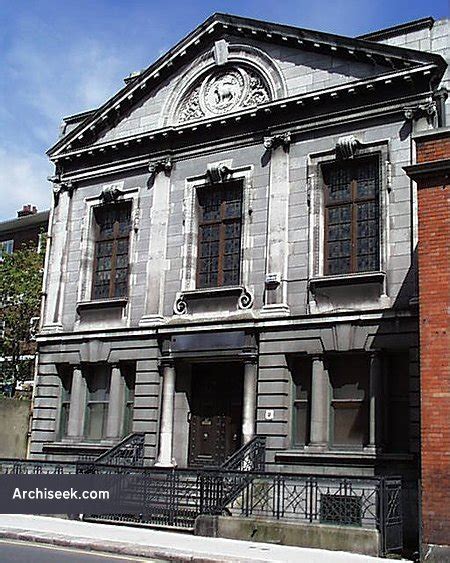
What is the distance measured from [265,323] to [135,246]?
219 inches

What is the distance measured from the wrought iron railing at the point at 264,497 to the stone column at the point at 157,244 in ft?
16.9

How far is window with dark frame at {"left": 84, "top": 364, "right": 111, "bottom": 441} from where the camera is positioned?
2429cm

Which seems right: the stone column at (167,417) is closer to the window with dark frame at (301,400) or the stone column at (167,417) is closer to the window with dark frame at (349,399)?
the window with dark frame at (301,400)

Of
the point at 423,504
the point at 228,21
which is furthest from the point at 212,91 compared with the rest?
the point at 423,504

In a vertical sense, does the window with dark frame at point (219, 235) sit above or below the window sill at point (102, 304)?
above

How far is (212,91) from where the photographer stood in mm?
24141

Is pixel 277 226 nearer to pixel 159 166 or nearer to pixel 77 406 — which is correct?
pixel 159 166

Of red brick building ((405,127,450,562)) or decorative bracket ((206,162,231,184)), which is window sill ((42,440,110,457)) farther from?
red brick building ((405,127,450,562))

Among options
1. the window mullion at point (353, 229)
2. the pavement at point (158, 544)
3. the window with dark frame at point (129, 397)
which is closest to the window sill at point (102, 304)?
the window with dark frame at point (129, 397)

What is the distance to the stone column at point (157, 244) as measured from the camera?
23359 millimetres

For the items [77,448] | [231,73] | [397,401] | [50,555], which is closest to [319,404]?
[397,401]

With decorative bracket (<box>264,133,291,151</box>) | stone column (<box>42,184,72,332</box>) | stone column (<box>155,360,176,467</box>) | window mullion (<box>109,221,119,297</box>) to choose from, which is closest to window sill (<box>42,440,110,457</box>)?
stone column (<box>155,360,176,467</box>)

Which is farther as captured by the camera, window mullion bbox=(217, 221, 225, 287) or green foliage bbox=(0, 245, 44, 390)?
green foliage bbox=(0, 245, 44, 390)

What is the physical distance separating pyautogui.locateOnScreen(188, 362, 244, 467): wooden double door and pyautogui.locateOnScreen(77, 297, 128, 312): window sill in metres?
3.01
